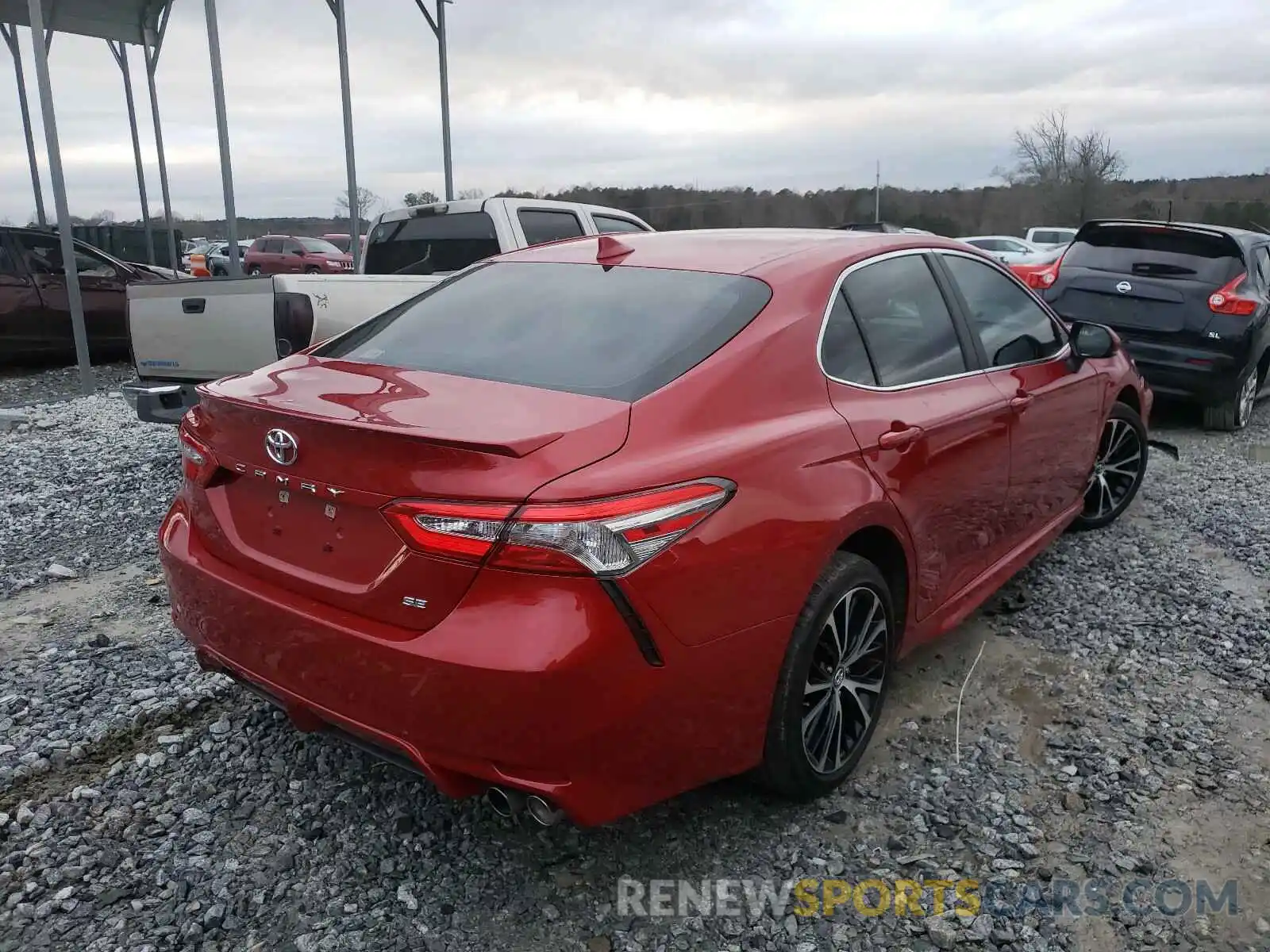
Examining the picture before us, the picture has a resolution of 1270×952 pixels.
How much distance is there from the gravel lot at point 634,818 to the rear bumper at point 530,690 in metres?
0.42

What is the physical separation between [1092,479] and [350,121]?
10.9 metres

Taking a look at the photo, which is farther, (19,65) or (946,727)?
(19,65)

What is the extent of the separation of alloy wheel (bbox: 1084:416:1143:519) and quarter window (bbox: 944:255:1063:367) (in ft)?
3.44

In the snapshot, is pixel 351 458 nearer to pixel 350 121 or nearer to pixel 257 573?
pixel 257 573

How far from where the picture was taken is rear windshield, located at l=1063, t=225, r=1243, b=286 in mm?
7762

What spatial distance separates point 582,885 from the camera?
259 centimetres

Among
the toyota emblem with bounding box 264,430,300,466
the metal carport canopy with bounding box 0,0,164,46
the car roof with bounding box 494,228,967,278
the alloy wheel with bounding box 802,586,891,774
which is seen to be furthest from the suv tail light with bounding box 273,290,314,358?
the metal carport canopy with bounding box 0,0,164,46

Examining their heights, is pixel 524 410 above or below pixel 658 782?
above

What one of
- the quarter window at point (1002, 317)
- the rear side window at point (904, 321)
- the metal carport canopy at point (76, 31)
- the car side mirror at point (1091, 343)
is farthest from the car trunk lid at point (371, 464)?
the metal carport canopy at point (76, 31)

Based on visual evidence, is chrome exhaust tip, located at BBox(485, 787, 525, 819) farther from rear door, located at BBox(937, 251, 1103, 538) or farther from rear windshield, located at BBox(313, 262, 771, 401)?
rear door, located at BBox(937, 251, 1103, 538)

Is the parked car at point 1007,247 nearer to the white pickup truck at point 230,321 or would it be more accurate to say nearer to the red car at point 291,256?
the red car at point 291,256

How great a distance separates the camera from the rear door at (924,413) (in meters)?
2.94

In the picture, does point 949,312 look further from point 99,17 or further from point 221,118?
point 99,17

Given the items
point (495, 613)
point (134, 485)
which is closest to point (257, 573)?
point (495, 613)
